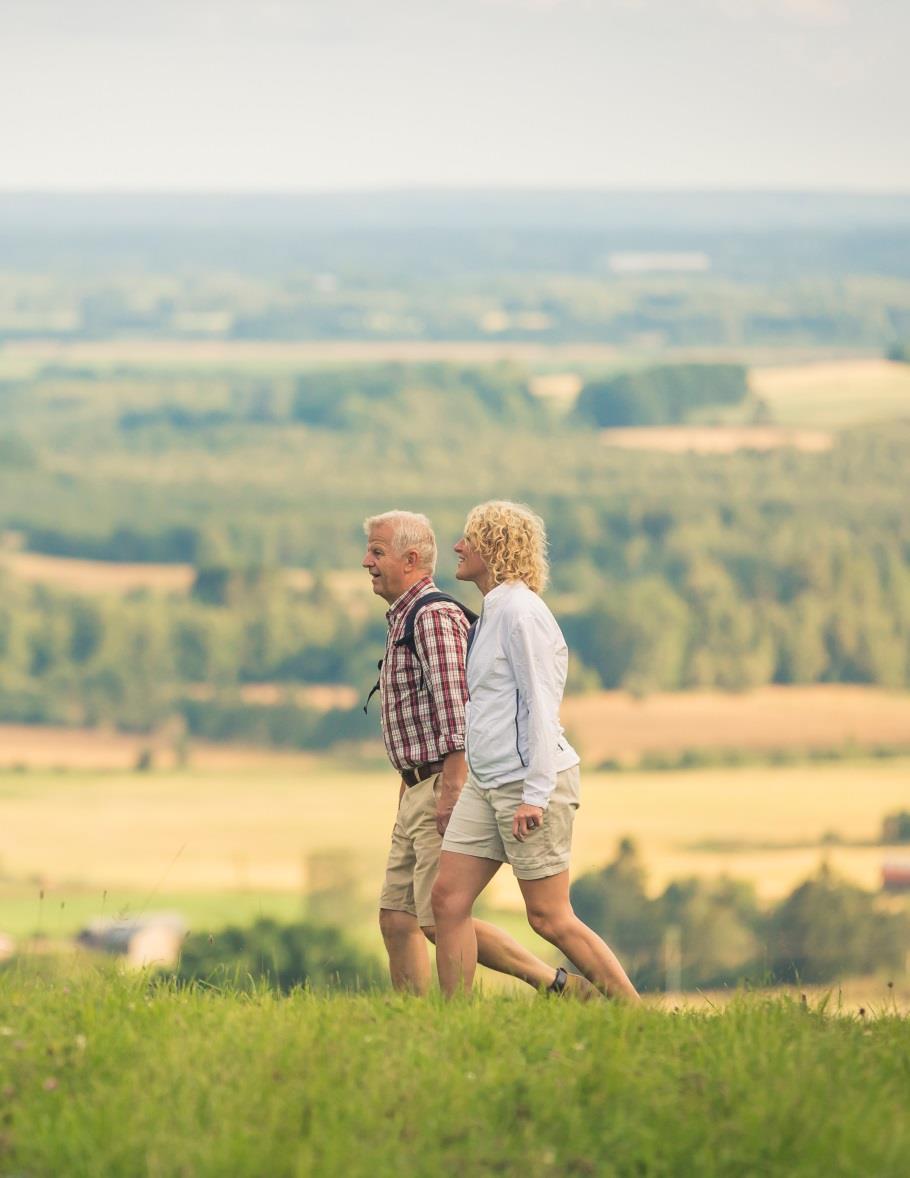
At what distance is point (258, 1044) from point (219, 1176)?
75 cm

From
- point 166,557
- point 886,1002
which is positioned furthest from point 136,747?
point 886,1002

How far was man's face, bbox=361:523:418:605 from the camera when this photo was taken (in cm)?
577

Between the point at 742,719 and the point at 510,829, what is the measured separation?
95227 mm

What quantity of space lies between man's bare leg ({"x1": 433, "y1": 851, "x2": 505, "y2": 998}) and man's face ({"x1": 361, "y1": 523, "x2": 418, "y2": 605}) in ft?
2.62

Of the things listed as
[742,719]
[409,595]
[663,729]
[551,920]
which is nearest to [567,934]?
[551,920]

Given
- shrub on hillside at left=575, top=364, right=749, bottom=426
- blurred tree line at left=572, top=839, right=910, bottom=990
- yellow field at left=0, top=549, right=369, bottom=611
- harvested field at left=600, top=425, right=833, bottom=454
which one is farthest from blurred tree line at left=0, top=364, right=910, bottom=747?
blurred tree line at left=572, top=839, right=910, bottom=990

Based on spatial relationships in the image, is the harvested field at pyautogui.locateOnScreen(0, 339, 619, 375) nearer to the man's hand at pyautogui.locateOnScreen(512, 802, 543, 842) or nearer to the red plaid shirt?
the red plaid shirt

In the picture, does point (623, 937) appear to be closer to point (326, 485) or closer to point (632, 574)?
point (632, 574)

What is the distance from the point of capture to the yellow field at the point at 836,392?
14888 centimetres

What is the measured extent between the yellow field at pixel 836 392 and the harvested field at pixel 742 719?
151 ft

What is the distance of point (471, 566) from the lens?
5531 mm

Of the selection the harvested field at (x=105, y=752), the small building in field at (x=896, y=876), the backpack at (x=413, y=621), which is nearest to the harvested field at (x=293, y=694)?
the harvested field at (x=105, y=752)

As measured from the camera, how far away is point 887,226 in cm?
19100

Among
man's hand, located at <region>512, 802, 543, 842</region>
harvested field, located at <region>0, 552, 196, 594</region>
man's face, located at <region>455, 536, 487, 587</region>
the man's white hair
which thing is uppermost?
the man's white hair
